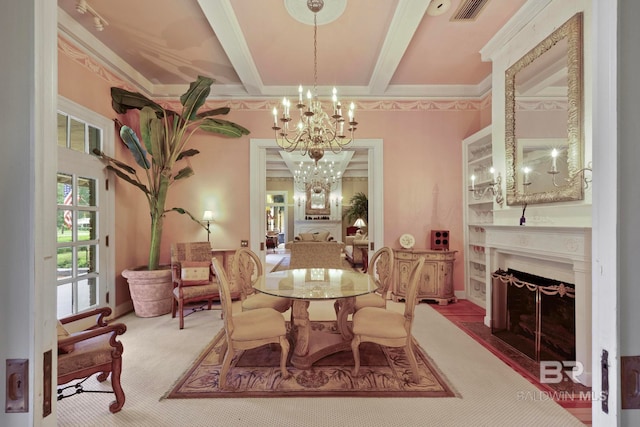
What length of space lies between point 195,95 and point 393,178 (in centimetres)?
318

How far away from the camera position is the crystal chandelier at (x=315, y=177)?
33.5 feet

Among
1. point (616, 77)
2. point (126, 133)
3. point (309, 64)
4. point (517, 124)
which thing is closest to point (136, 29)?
point (126, 133)

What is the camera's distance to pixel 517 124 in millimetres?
3057

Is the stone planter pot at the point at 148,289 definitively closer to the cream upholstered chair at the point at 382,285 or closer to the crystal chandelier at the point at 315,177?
the cream upholstered chair at the point at 382,285

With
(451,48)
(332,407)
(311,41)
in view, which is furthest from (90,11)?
(332,407)

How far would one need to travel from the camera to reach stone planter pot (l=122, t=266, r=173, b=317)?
3.67 meters

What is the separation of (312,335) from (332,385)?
2.24 feet

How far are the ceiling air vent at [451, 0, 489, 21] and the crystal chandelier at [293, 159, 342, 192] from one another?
7.18 metres

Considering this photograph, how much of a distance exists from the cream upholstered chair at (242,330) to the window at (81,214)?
234 cm

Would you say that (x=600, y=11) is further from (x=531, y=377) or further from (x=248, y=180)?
(x=248, y=180)

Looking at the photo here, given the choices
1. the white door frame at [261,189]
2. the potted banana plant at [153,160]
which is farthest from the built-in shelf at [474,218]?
the potted banana plant at [153,160]

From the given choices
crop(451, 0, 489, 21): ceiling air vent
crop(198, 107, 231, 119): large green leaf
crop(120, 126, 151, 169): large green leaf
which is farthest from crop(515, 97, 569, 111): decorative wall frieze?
crop(120, 126, 151, 169): large green leaf

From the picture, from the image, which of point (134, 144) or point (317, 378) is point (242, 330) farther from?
point (134, 144)
